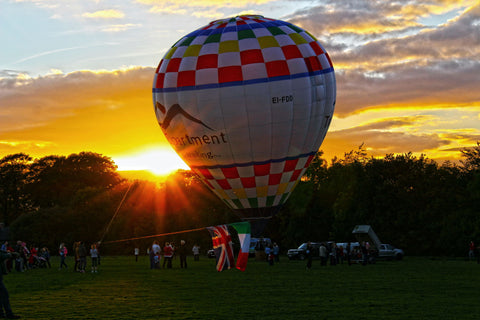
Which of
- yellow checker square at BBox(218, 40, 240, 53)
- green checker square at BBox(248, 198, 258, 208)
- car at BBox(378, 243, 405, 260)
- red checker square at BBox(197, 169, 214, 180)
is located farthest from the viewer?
car at BBox(378, 243, 405, 260)

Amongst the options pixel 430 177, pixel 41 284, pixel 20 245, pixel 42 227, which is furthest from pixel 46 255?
pixel 42 227

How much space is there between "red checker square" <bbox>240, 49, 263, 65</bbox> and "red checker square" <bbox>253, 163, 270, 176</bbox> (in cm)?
500

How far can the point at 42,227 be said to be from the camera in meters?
93.2

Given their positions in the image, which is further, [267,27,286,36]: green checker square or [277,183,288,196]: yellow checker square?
[277,183,288,196]: yellow checker square

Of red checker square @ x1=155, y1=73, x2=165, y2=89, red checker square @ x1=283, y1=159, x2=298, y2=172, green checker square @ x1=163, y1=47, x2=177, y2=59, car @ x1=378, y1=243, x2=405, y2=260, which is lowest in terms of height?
car @ x1=378, y1=243, x2=405, y2=260

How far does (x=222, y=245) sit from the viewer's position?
2828cm

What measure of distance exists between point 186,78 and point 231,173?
16.8ft

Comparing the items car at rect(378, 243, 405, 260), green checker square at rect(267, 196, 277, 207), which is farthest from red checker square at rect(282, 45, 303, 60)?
car at rect(378, 243, 405, 260)

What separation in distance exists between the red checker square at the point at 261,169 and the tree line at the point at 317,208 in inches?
1230

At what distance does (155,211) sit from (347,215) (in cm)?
2687

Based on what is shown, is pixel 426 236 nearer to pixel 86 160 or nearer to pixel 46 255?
pixel 46 255

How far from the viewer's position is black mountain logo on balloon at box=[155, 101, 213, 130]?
110 ft

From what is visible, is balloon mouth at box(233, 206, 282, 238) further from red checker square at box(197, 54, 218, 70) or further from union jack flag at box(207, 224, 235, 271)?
red checker square at box(197, 54, 218, 70)

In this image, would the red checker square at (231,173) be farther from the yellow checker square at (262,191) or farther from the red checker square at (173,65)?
the red checker square at (173,65)
